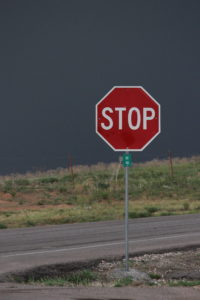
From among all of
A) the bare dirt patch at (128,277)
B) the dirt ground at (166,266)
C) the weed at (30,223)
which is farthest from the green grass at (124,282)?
the weed at (30,223)

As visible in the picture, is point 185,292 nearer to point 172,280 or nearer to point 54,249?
point 172,280

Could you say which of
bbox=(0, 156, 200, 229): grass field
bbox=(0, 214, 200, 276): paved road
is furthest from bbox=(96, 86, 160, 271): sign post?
bbox=(0, 156, 200, 229): grass field

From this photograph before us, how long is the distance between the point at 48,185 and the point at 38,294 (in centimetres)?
3858

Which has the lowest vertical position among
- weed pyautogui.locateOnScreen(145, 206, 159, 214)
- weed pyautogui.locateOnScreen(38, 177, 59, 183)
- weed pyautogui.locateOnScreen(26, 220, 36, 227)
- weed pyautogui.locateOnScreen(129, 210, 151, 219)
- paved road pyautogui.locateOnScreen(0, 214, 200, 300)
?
weed pyautogui.locateOnScreen(145, 206, 159, 214)

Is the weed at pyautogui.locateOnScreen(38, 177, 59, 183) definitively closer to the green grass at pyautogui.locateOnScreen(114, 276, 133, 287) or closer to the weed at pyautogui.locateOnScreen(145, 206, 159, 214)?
the weed at pyautogui.locateOnScreen(145, 206, 159, 214)

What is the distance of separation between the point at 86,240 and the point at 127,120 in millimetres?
7051

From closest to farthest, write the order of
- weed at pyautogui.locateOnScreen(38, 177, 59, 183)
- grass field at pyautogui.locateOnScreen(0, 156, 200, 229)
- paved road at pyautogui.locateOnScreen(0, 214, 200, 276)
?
paved road at pyautogui.locateOnScreen(0, 214, 200, 276), grass field at pyautogui.locateOnScreen(0, 156, 200, 229), weed at pyautogui.locateOnScreen(38, 177, 59, 183)

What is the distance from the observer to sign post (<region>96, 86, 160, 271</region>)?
505 inches

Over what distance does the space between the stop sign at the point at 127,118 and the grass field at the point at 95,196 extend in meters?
13.2

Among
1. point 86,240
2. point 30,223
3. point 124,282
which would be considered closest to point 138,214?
point 30,223

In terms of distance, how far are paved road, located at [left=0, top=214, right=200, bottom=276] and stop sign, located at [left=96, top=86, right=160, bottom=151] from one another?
113 inches

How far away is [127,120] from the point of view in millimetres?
12844

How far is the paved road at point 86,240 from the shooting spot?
15.3 metres

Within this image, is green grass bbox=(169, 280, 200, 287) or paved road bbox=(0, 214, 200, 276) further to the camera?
paved road bbox=(0, 214, 200, 276)
